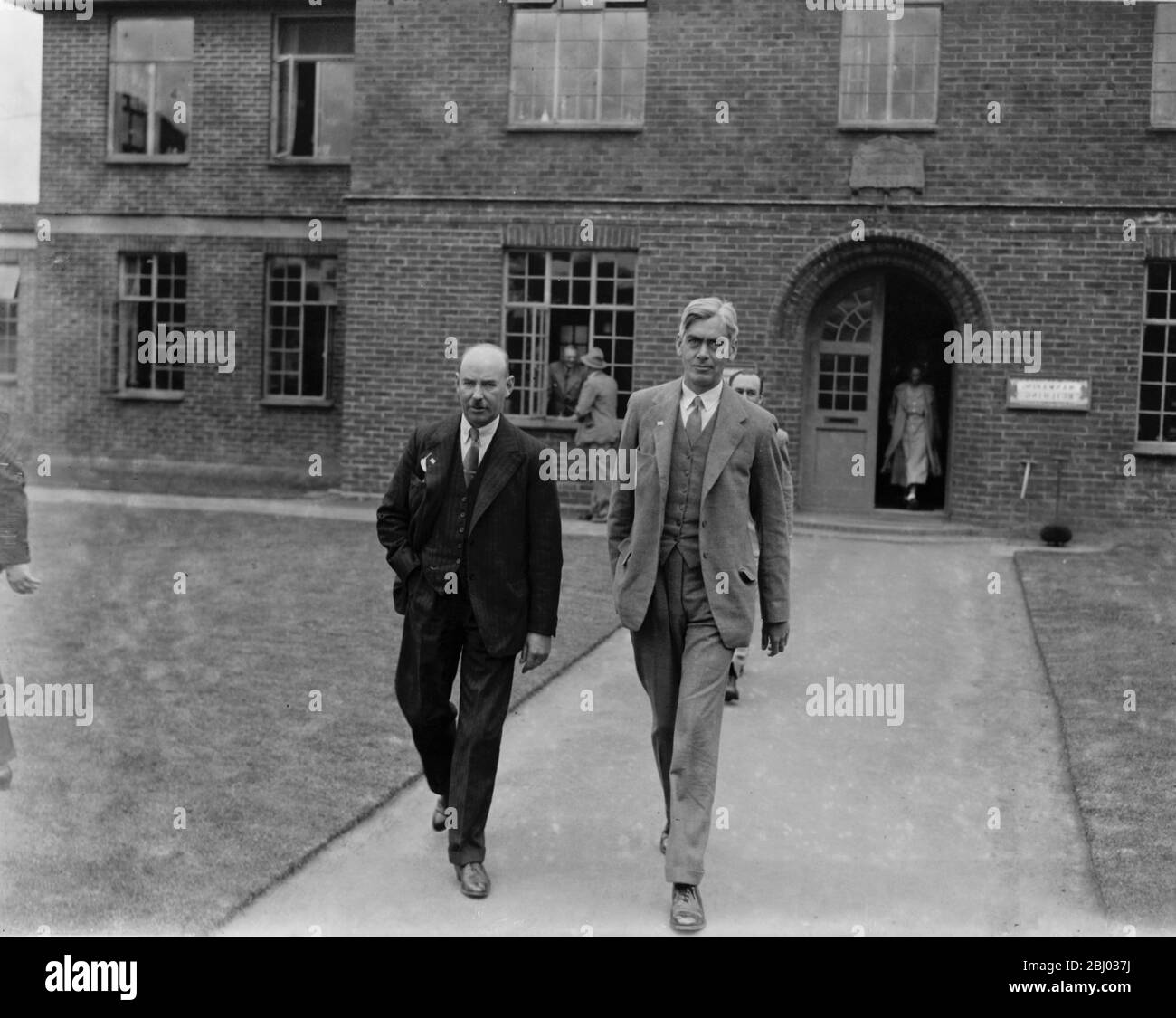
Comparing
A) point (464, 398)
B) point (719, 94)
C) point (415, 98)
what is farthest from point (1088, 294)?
point (464, 398)

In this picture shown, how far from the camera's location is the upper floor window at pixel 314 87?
2045 centimetres

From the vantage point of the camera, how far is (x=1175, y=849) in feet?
20.1

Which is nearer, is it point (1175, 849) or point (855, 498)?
point (1175, 849)

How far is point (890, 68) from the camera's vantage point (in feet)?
55.0

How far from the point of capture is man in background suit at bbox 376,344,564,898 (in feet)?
18.3

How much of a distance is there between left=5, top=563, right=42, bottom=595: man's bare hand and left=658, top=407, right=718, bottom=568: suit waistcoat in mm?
2418

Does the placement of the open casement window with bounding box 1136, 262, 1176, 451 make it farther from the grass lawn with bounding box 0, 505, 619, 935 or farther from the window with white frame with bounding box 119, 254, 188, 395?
the window with white frame with bounding box 119, 254, 188, 395

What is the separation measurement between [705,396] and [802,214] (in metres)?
12.0

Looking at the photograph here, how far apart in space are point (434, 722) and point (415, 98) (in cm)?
1361

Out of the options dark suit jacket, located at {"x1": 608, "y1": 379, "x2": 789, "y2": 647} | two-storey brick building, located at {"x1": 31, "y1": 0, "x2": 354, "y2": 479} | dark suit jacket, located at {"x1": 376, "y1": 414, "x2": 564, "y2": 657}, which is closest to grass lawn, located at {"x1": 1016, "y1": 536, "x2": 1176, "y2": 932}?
dark suit jacket, located at {"x1": 608, "y1": 379, "x2": 789, "y2": 647}

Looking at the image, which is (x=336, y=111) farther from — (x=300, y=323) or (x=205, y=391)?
(x=205, y=391)

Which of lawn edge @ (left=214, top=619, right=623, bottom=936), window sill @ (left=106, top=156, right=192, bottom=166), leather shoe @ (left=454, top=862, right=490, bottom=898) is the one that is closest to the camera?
lawn edge @ (left=214, top=619, right=623, bottom=936)
